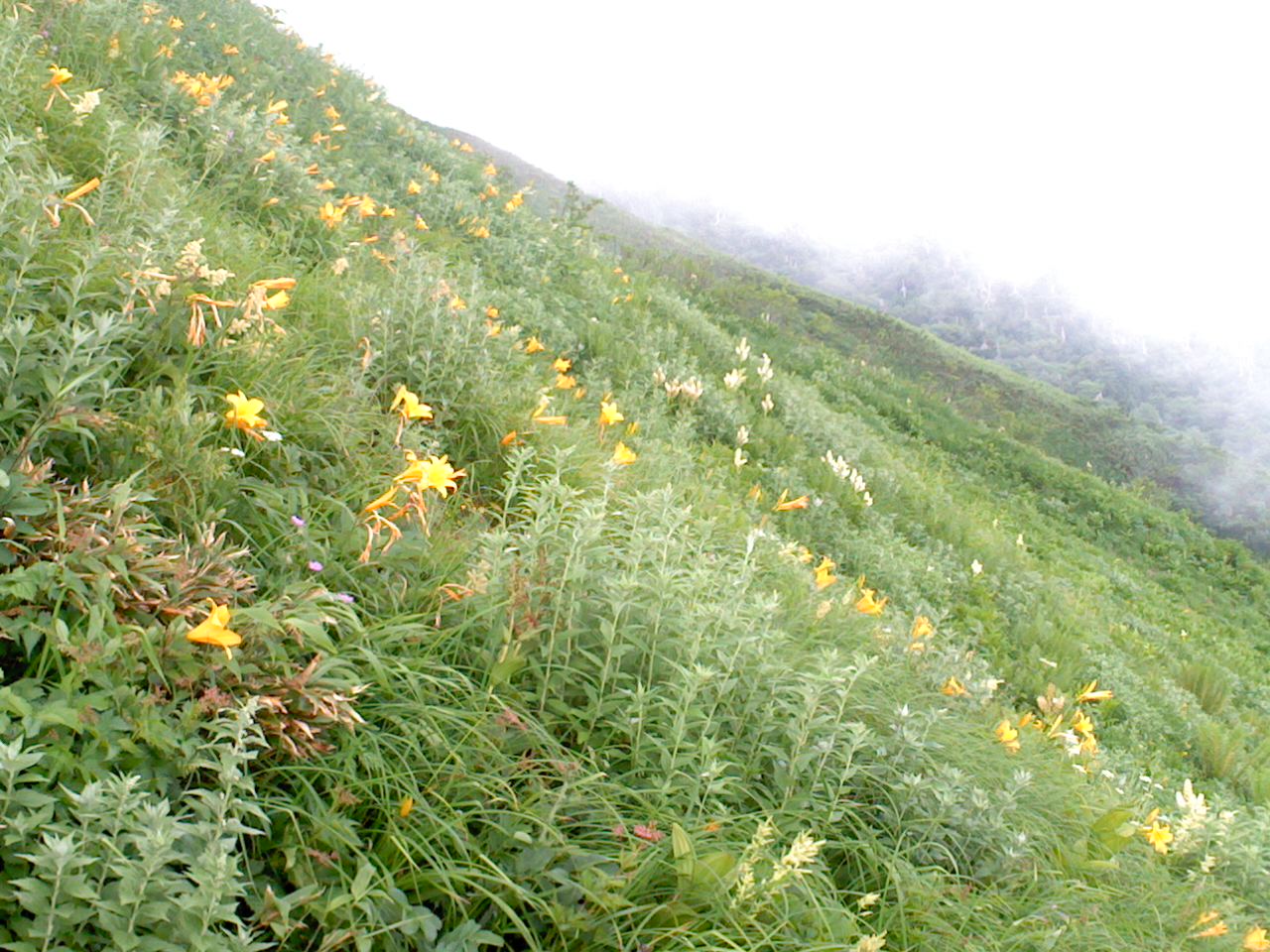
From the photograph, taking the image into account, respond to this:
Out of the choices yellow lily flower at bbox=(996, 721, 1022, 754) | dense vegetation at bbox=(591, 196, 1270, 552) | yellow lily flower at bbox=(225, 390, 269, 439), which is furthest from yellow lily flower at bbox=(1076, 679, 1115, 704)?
dense vegetation at bbox=(591, 196, 1270, 552)

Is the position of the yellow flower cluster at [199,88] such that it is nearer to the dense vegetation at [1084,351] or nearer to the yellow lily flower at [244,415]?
the yellow lily flower at [244,415]

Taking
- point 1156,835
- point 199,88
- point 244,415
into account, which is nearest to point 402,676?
point 244,415

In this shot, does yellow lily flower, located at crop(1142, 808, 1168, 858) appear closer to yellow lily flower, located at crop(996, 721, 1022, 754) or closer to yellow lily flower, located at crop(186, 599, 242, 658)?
yellow lily flower, located at crop(996, 721, 1022, 754)

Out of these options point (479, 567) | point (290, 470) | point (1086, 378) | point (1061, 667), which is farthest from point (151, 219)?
point (1086, 378)

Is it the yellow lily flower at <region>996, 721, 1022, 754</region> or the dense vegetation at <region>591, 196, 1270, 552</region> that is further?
the dense vegetation at <region>591, 196, 1270, 552</region>

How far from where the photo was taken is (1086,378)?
53844mm

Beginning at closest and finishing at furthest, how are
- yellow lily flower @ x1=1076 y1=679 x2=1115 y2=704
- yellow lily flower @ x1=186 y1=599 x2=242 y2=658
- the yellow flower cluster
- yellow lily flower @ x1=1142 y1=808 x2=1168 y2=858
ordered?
yellow lily flower @ x1=186 y1=599 x2=242 y2=658, yellow lily flower @ x1=1142 y1=808 x2=1168 y2=858, yellow lily flower @ x1=1076 y1=679 x2=1115 y2=704, the yellow flower cluster

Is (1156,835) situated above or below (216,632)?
below

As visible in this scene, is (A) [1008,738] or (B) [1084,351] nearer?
(A) [1008,738]

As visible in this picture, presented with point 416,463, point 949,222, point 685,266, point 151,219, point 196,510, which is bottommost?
point 196,510

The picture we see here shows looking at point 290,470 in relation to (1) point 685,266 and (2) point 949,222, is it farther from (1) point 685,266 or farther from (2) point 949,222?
(2) point 949,222

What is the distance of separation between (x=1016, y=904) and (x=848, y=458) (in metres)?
6.46

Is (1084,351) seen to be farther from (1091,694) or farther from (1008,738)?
(1008,738)

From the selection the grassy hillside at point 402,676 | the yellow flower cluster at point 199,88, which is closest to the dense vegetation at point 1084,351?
the yellow flower cluster at point 199,88
